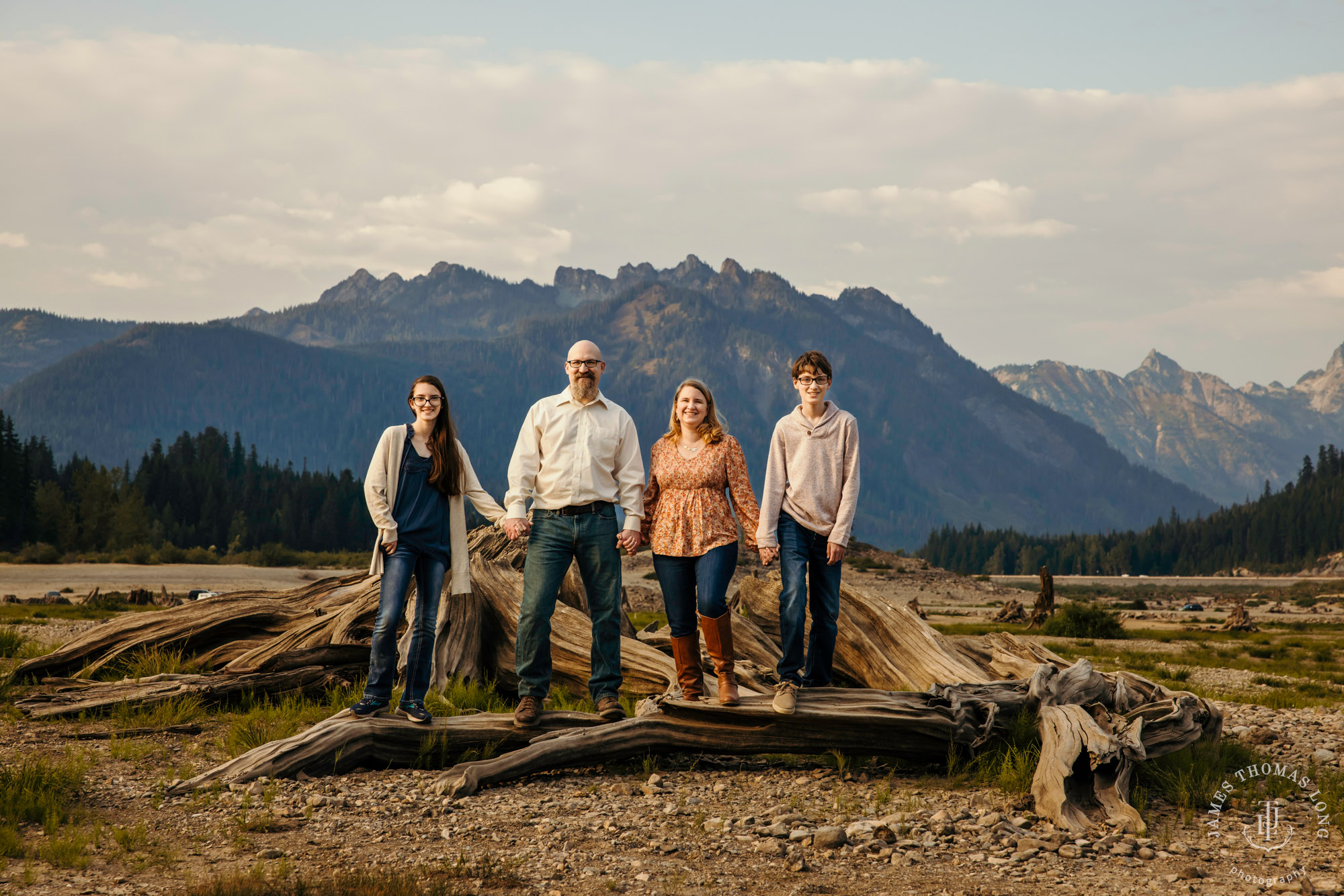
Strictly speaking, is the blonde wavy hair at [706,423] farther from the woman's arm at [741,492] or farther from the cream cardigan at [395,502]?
the cream cardigan at [395,502]

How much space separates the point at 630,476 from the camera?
7.61 m

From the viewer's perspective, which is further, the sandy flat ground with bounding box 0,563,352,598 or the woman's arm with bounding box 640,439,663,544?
the sandy flat ground with bounding box 0,563,352,598

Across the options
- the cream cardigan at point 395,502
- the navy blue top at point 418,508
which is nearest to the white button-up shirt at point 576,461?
the cream cardigan at point 395,502

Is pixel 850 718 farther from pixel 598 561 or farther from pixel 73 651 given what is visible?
pixel 73 651

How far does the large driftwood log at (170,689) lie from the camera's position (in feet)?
31.0

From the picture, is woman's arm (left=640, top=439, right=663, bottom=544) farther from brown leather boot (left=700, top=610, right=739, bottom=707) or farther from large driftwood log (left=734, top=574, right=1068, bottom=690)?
large driftwood log (left=734, top=574, right=1068, bottom=690)

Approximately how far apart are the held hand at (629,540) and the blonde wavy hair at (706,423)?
2.84 feet

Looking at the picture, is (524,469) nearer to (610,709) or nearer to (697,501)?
(697,501)

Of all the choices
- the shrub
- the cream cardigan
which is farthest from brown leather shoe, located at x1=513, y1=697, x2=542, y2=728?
the shrub

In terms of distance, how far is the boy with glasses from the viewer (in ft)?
24.9

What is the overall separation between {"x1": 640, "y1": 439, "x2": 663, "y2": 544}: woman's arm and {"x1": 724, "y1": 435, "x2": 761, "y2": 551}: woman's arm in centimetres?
63

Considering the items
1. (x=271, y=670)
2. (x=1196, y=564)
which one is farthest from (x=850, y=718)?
(x=1196, y=564)

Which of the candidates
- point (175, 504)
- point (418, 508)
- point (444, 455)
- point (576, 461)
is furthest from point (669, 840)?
point (175, 504)

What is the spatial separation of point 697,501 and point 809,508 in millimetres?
991
